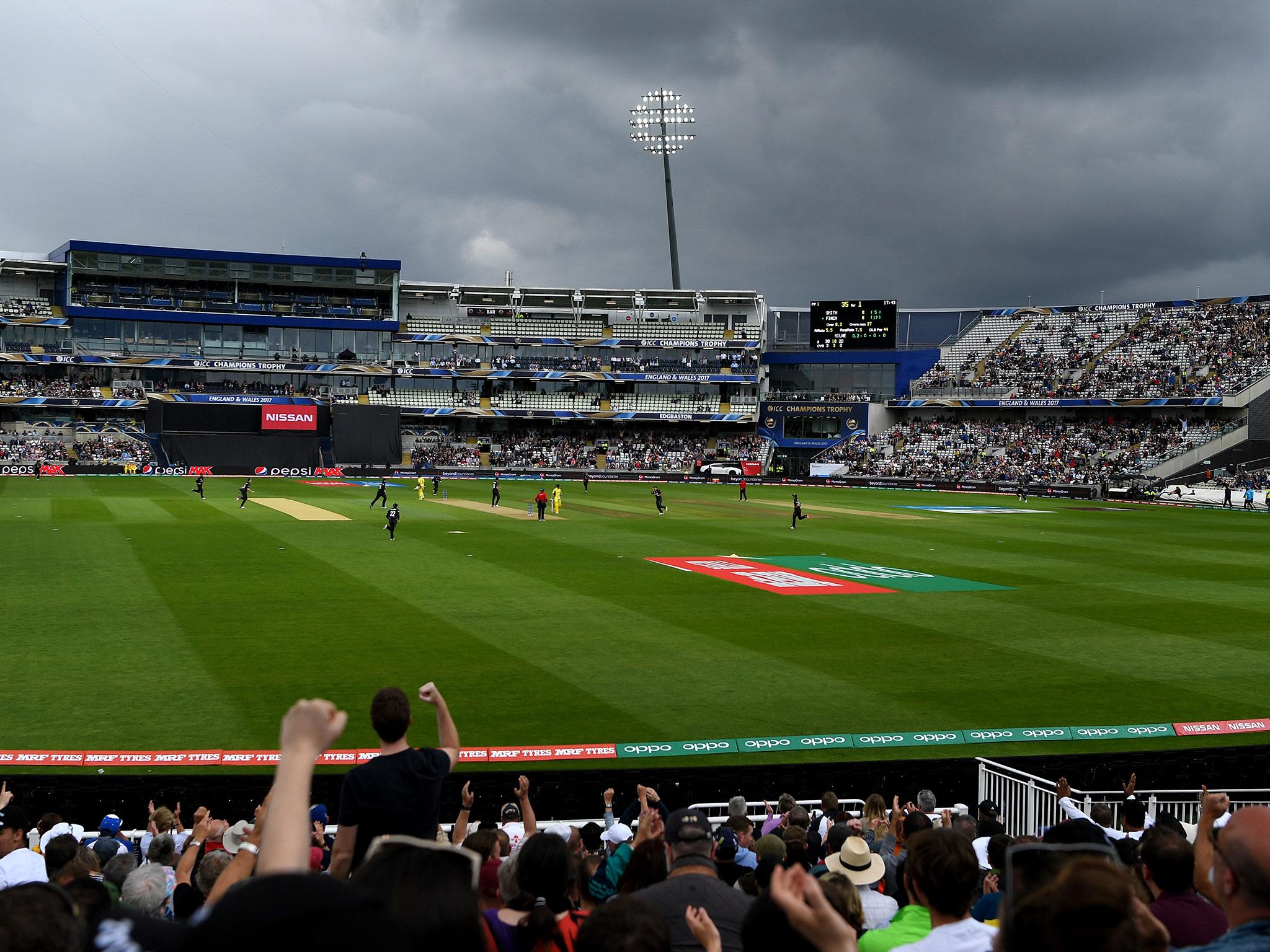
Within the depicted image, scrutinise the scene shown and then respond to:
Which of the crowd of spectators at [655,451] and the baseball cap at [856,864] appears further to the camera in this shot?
the crowd of spectators at [655,451]

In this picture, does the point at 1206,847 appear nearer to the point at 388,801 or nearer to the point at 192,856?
the point at 388,801

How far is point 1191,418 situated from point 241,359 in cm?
7960

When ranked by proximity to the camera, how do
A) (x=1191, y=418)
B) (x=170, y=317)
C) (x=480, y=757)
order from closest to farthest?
(x=480, y=757) < (x=1191, y=418) < (x=170, y=317)

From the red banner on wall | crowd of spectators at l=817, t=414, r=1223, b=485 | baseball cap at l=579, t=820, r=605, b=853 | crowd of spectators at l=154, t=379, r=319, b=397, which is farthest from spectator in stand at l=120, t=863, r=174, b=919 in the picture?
crowd of spectators at l=154, t=379, r=319, b=397

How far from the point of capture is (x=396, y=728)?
546 centimetres

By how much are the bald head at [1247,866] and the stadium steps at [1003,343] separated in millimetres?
96638

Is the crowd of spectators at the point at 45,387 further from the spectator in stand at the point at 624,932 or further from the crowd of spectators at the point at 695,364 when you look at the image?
the spectator in stand at the point at 624,932

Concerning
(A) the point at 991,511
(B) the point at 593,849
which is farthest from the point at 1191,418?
(B) the point at 593,849

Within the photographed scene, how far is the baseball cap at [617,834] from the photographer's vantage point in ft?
27.6

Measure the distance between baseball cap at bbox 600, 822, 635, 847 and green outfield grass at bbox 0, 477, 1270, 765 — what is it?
3923mm

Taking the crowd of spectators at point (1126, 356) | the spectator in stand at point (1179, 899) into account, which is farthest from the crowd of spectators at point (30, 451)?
the spectator in stand at point (1179, 899)

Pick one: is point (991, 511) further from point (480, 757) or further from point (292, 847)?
point (292, 847)

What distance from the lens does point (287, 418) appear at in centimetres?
8450

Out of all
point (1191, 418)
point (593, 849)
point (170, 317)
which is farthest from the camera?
point (170, 317)
